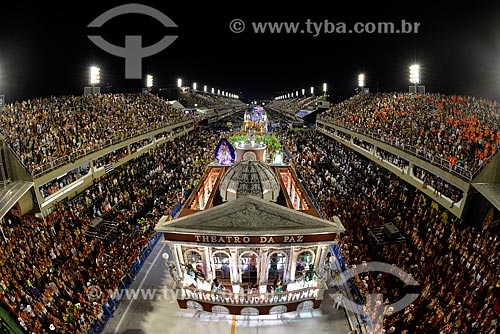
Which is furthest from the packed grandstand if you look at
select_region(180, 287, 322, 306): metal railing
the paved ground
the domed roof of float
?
the domed roof of float

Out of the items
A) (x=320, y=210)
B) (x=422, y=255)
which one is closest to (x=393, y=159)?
(x=320, y=210)

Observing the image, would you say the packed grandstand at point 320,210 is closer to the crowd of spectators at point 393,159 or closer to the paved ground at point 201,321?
the crowd of spectators at point 393,159

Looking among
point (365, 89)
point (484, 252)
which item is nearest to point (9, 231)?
point (484, 252)

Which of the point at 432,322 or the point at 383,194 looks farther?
the point at 383,194

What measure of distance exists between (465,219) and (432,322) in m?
9.45

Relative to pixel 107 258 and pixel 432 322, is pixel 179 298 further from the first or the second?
pixel 432 322

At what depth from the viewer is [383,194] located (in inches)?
1034

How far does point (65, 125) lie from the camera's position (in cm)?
2819

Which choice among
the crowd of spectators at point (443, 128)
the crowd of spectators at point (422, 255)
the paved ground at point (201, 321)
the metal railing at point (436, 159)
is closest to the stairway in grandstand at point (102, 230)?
the paved ground at point (201, 321)

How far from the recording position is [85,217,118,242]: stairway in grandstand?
19.5 m

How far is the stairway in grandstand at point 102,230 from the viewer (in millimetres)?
19516

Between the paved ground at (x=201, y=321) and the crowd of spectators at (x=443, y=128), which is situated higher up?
the crowd of spectators at (x=443, y=128)

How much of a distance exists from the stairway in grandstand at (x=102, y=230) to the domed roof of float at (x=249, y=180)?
8570mm

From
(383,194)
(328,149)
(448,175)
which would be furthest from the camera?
(328,149)
